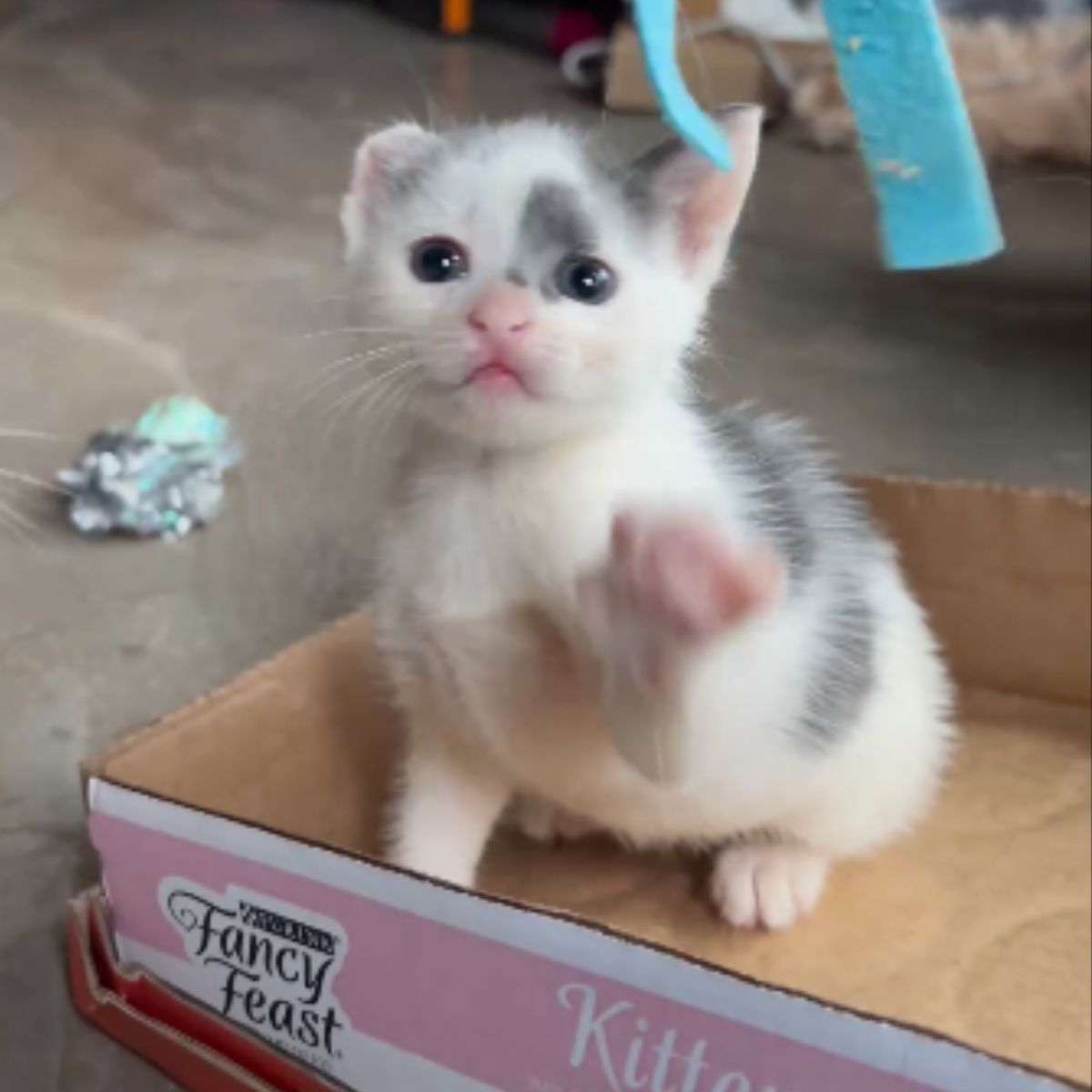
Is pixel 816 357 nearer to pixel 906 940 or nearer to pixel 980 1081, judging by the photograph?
pixel 906 940

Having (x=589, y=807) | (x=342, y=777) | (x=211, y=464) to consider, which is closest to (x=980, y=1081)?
(x=589, y=807)

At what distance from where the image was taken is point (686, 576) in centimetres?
51

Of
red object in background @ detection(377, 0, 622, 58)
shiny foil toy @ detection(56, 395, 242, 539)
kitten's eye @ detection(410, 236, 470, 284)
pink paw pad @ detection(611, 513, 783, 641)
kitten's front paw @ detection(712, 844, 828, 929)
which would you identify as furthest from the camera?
red object in background @ detection(377, 0, 622, 58)

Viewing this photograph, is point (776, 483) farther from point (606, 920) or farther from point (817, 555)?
point (606, 920)

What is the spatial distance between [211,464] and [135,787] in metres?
0.56

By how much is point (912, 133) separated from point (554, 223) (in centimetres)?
14

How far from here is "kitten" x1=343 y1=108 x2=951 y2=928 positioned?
0.57m

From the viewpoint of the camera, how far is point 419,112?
2.75ft

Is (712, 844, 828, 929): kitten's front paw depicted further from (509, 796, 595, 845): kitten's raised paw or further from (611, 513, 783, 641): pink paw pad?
(611, 513, 783, 641): pink paw pad

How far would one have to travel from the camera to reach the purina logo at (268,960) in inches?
23.4

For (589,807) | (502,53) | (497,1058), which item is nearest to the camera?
(497,1058)

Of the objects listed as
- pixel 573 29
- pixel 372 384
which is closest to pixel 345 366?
pixel 372 384

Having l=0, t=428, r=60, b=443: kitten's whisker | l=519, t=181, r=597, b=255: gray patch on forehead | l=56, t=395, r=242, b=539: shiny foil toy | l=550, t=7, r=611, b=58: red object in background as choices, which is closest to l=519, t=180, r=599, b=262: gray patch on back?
l=519, t=181, r=597, b=255: gray patch on forehead

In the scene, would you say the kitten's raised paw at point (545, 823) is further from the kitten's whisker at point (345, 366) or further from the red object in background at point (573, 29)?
the red object in background at point (573, 29)
